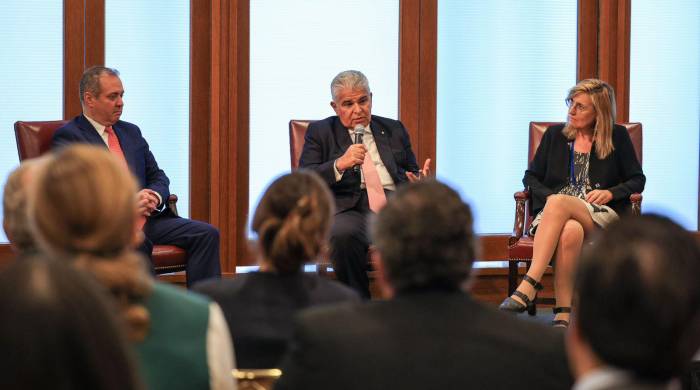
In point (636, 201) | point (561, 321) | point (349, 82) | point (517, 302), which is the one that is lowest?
point (561, 321)

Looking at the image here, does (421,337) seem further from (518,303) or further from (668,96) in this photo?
(668,96)

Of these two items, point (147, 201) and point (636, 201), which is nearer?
point (147, 201)

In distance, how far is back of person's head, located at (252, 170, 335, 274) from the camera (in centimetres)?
211

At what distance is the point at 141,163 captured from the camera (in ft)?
16.9

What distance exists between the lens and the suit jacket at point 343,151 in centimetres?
508

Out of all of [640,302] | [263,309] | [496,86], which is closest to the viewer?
[640,302]

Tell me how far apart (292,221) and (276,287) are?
0.15 m

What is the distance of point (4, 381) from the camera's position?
0.79 meters

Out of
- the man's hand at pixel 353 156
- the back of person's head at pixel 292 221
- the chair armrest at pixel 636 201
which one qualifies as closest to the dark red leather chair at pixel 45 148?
the man's hand at pixel 353 156

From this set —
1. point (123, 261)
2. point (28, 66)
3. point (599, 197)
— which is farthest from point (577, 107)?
point (123, 261)

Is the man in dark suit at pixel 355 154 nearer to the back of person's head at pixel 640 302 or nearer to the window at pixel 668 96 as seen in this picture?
the window at pixel 668 96

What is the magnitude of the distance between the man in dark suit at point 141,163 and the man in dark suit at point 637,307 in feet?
12.5

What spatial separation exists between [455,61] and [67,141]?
103 inches

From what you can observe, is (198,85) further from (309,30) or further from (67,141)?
(67,141)
